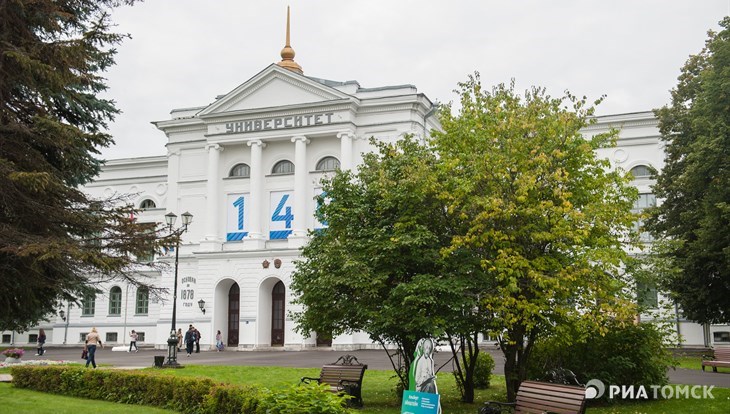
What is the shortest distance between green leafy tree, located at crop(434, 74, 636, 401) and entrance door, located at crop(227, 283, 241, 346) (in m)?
33.3

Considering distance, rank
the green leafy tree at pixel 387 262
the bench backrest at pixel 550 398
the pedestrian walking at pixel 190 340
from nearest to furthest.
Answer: the bench backrest at pixel 550 398 < the green leafy tree at pixel 387 262 < the pedestrian walking at pixel 190 340

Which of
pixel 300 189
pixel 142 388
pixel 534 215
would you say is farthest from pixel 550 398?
pixel 300 189

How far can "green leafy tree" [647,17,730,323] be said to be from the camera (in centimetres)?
2544

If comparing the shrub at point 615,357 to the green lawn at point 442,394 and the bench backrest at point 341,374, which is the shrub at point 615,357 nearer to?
the green lawn at point 442,394

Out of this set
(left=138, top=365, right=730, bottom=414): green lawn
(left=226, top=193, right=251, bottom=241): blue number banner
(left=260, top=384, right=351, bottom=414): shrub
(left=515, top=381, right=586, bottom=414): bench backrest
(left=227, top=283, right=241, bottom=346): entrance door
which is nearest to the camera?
(left=260, top=384, right=351, bottom=414): shrub

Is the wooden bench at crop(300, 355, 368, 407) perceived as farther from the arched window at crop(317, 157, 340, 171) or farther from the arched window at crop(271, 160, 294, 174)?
the arched window at crop(271, 160, 294, 174)

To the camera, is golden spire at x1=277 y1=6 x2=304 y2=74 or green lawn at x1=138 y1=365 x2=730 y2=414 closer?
green lawn at x1=138 y1=365 x2=730 y2=414

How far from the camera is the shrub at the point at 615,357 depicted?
50.9 feet

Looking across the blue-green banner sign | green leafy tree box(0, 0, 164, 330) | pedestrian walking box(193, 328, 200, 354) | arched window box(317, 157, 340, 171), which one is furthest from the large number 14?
the blue-green banner sign

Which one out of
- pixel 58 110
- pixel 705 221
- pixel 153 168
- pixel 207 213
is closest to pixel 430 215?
pixel 58 110

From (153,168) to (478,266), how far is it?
4552cm

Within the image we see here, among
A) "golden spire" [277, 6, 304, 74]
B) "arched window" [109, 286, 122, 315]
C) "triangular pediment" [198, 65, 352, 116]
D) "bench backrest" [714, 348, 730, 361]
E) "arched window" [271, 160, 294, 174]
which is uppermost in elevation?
"golden spire" [277, 6, 304, 74]

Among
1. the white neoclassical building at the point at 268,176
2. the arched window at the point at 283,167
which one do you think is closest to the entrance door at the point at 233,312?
the white neoclassical building at the point at 268,176

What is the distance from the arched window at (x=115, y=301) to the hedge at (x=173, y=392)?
115ft
